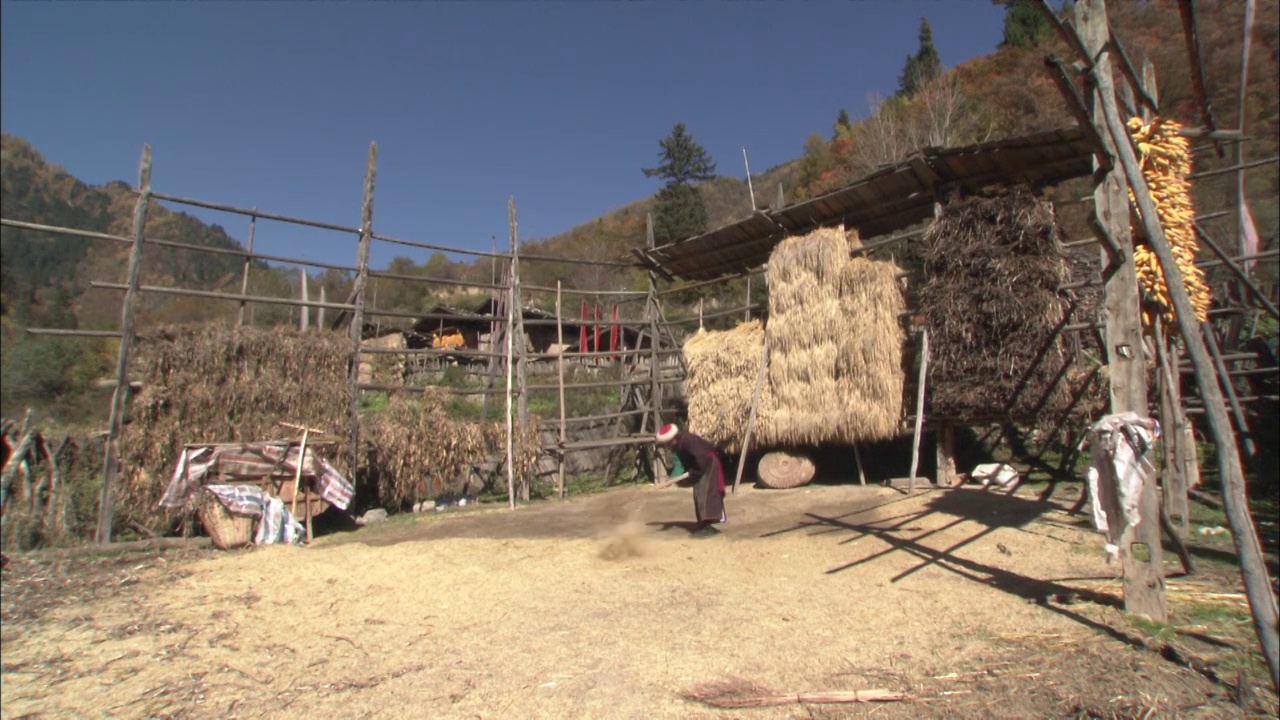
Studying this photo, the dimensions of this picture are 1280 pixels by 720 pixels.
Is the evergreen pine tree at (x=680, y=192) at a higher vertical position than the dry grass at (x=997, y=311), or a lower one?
higher

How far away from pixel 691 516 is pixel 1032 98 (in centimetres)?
2792

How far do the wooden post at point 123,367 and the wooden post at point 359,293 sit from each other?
2327mm

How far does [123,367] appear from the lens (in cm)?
754

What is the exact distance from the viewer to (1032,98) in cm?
2834

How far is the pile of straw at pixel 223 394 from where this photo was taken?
24.8ft

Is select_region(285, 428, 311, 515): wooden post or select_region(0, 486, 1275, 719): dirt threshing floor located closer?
select_region(0, 486, 1275, 719): dirt threshing floor

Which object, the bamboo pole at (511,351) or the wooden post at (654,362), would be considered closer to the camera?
the bamboo pole at (511,351)

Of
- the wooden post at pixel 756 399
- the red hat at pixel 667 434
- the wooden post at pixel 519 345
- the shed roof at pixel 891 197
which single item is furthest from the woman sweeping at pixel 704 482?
the shed roof at pixel 891 197

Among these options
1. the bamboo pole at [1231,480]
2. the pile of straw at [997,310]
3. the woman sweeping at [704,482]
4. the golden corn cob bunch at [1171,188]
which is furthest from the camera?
the pile of straw at [997,310]

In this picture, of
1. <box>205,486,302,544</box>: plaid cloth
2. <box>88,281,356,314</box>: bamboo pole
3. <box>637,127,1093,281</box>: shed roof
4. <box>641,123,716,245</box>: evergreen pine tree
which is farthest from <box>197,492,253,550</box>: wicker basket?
<box>641,123,716,245</box>: evergreen pine tree

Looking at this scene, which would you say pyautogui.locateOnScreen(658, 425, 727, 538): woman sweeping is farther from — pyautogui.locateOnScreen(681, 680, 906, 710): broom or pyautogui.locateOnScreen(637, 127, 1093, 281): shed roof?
pyautogui.locateOnScreen(637, 127, 1093, 281): shed roof

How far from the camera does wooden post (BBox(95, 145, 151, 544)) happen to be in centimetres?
724

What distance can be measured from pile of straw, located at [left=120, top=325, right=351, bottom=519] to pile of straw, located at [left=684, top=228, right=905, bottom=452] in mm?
5042

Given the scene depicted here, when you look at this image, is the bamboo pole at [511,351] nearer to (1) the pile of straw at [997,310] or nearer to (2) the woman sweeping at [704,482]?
(2) the woman sweeping at [704,482]
